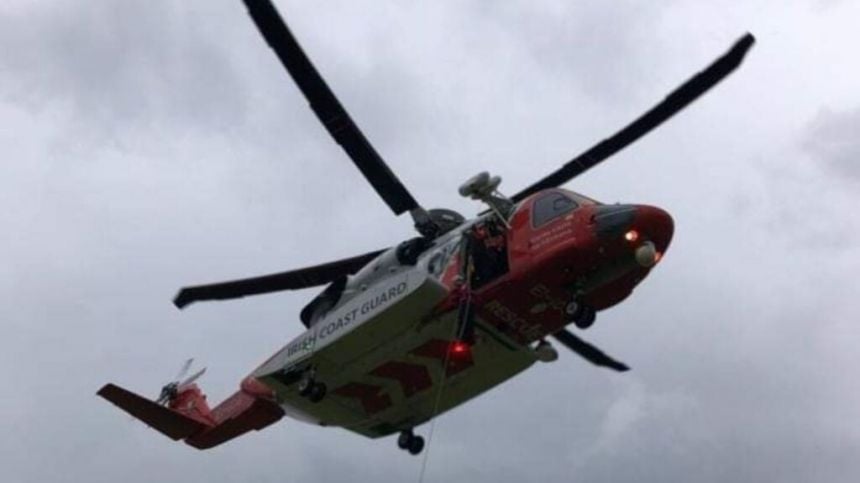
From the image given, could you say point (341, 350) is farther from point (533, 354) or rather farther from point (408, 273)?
point (533, 354)

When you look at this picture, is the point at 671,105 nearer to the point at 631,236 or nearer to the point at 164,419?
the point at 631,236

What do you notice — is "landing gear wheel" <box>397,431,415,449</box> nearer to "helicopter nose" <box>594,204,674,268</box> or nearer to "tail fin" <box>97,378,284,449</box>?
"tail fin" <box>97,378,284,449</box>

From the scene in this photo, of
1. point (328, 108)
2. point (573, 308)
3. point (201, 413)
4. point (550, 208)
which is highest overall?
point (328, 108)

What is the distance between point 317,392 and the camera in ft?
64.0

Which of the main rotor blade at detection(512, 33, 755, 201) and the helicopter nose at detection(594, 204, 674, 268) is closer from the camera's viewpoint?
the main rotor blade at detection(512, 33, 755, 201)

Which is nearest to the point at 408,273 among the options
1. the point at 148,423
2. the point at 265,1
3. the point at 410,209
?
the point at 410,209

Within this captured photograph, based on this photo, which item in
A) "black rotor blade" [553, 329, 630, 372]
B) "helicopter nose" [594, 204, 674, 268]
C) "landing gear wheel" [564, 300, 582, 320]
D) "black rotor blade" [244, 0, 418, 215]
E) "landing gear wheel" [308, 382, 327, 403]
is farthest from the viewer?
"black rotor blade" [553, 329, 630, 372]

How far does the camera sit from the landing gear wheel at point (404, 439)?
2094cm

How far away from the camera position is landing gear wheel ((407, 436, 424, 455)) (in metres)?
21.0

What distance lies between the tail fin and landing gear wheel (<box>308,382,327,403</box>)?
1876 millimetres

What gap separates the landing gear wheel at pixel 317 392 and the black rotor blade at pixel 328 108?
10.4ft

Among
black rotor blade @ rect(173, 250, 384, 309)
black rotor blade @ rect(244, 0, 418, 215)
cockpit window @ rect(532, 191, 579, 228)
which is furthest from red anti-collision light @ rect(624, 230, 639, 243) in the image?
black rotor blade @ rect(173, 250, 384, 309)

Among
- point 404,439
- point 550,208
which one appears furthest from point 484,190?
point 404,439

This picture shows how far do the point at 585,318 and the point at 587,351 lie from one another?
3610 millimetres
